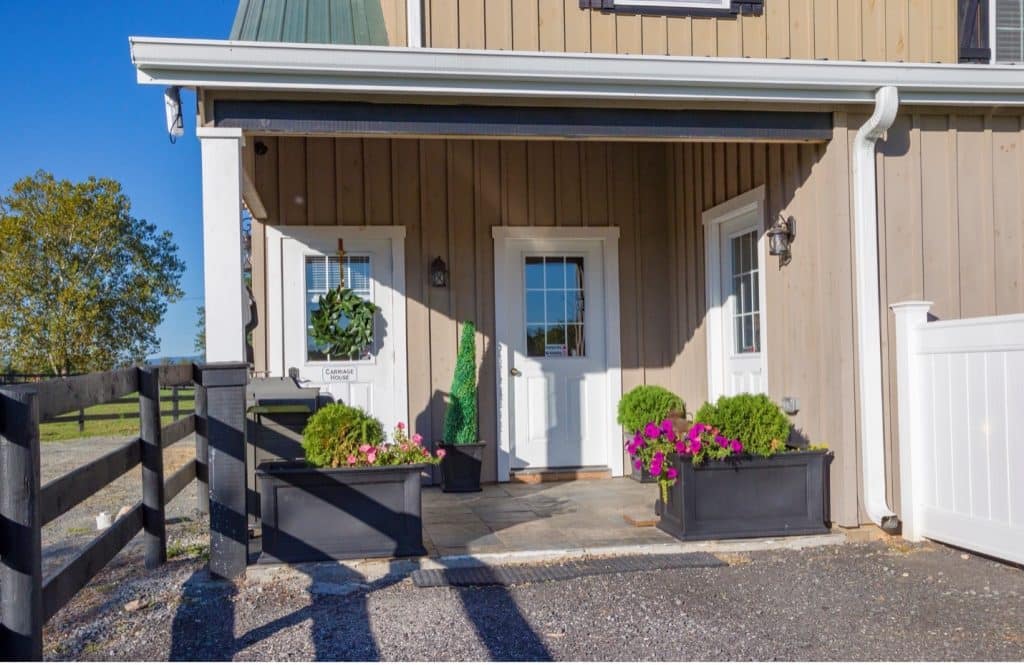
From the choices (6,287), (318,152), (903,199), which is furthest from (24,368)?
(903,199)

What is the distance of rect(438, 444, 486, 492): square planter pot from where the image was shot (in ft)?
21.1

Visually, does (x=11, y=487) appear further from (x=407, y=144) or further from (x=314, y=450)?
(x=407, y=144)

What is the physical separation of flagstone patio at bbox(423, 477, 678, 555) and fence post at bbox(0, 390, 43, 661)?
2430 mm

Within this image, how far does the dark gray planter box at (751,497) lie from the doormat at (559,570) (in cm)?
24

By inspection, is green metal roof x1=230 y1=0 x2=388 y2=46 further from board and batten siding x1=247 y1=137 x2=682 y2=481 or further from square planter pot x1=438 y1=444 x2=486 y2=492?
square planter pot x1=438 y1=444 x2=486 y2=492

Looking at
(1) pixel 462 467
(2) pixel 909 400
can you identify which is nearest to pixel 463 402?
(1) pixel 462 467

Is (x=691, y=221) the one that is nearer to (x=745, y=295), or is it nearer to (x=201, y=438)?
(x=745, y=295)

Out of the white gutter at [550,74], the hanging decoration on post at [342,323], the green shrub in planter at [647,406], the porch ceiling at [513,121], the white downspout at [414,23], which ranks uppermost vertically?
the white downspout at [414,23]

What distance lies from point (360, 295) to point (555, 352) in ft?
5.05

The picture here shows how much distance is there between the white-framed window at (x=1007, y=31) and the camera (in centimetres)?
548

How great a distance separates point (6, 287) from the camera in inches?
847

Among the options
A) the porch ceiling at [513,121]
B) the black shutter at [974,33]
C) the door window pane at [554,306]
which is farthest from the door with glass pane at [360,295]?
the black shutter at [974,33]

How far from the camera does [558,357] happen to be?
22.8 feet

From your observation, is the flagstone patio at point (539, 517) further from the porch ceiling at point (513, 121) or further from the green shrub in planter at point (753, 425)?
the porch ceiling at point (513, 121)
